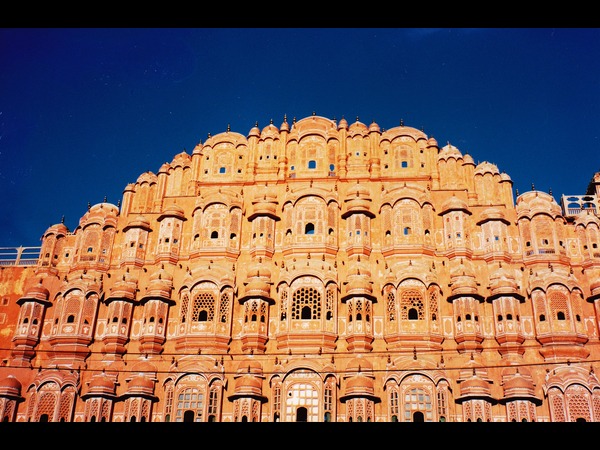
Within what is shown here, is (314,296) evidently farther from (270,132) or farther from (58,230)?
(58,230)

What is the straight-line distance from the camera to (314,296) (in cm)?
2803

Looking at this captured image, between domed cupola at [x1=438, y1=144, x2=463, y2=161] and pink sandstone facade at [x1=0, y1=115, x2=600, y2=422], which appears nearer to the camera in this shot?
pink sandstone facade at [x1=0, y1=115, x2=600, y2=422]

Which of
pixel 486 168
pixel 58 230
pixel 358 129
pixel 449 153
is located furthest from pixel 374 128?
pixel 58 230

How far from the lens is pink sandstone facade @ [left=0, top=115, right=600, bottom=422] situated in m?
26.1

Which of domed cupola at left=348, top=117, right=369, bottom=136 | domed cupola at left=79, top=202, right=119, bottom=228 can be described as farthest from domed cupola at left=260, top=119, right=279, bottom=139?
domed cupola at left=79, top=202, right=119, bottom=228

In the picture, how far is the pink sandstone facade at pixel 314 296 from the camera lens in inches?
1027

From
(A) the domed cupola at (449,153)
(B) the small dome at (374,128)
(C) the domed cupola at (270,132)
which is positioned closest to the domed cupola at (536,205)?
(A) the domed cupola at (449,153)

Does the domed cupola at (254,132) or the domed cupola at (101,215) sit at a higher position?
the domed cupola at (254,132)

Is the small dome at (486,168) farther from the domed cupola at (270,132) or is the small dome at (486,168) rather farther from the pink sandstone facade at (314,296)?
the domed cupola at (270,132)

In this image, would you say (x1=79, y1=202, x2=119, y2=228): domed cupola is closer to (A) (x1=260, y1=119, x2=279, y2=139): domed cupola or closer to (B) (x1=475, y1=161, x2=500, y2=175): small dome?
(A) (x1=260, y1=119, x2=279, y2=139): domed cupola

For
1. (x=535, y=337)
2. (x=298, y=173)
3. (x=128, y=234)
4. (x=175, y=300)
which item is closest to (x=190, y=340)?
(x=175, y=300)

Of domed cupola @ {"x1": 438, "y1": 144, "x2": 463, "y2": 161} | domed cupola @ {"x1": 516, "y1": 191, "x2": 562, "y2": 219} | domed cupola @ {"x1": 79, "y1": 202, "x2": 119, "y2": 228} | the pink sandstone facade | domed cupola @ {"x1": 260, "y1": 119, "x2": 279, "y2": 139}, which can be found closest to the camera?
the pink sandstone facade

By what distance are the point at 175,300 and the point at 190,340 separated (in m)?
2.28

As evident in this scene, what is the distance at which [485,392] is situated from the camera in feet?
82.6
